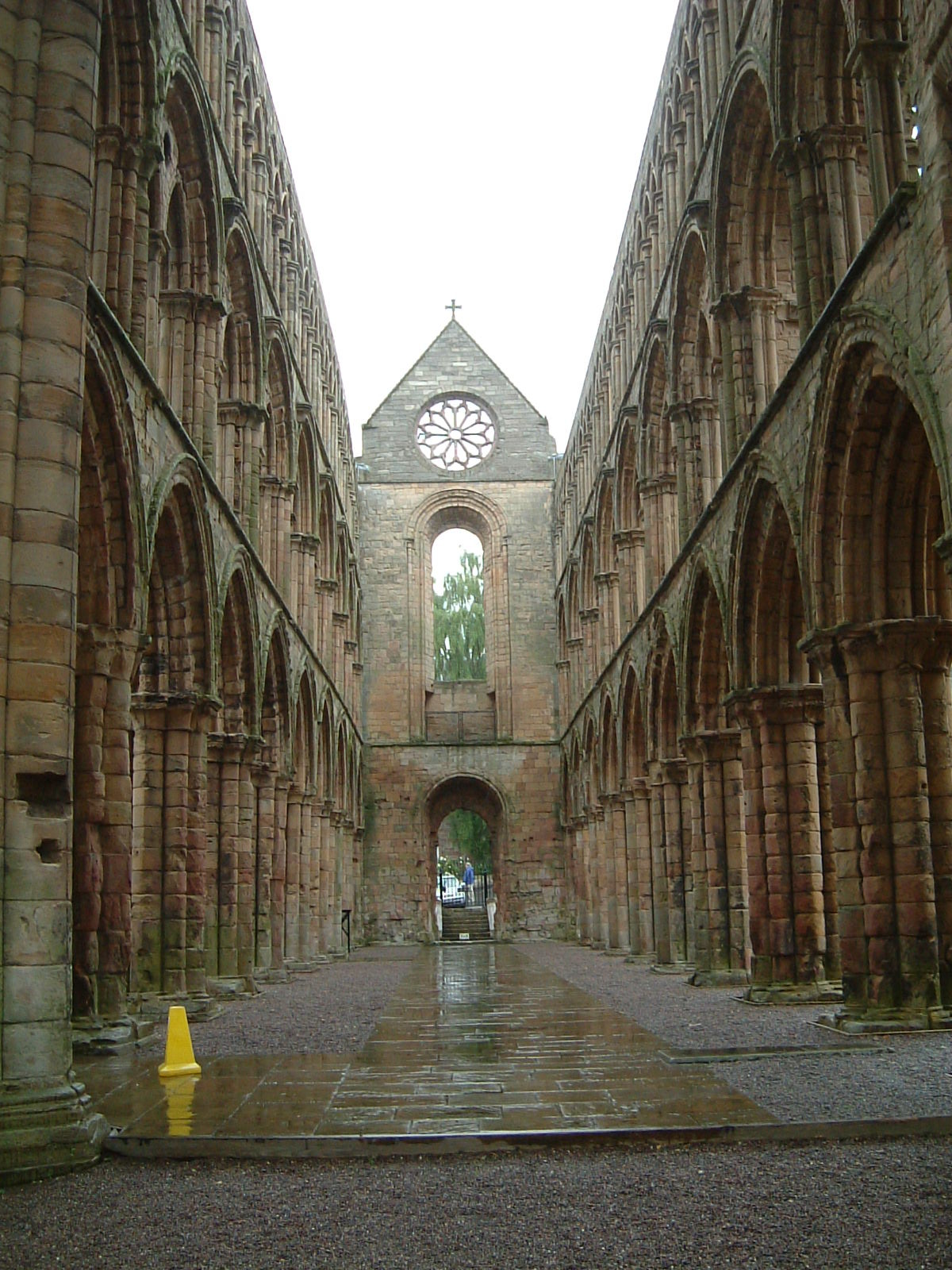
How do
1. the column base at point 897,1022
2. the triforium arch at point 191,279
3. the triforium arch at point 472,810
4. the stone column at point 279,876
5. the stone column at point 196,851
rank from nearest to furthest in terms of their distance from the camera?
the column base at point 897,1022 < the stone column at point 196,851 < the triforium arch at point 191,279 < the stone column at point 279,876 < the triforium arch at point 472,810

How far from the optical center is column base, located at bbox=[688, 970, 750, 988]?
16.2 meters

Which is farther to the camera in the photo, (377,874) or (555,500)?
(555,500)

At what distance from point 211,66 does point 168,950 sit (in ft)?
→ 36.5

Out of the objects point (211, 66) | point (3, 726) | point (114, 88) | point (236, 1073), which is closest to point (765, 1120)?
point (236, 1073)

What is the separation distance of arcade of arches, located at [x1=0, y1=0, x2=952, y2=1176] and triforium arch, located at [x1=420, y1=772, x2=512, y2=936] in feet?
29.2

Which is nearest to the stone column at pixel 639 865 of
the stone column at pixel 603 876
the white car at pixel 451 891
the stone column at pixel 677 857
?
the stone column at pixel 603 876

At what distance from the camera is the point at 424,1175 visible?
6.21 meters

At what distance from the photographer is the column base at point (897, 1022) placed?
34.3 feet

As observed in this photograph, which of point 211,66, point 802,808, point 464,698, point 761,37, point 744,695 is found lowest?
point 802,808

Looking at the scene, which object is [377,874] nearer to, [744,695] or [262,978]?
[262,978]

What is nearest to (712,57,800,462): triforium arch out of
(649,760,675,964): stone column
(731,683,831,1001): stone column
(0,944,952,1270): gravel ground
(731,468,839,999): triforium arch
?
(731,468,839,999): triforium arch

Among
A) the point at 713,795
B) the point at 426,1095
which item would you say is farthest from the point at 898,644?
the point at 713,795

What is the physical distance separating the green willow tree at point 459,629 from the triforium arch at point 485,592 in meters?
14.1

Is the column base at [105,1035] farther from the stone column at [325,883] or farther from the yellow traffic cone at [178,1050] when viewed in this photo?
the stone column at [325,883]
